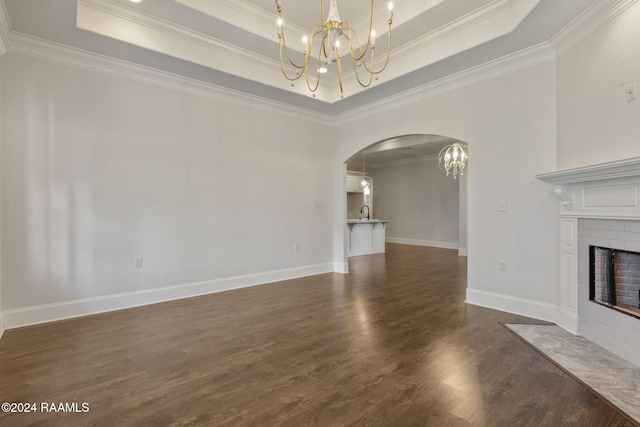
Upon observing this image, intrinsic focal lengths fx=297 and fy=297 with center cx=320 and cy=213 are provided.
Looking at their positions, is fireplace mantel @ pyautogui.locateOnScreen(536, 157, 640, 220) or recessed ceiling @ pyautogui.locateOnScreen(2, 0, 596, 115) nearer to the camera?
fireplace mantel @ pyautogui.locateOnScreen(536, 157, 640, 220)

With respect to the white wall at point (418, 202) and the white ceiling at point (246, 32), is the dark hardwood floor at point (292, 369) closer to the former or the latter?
the white ceiling at point (246, 32)

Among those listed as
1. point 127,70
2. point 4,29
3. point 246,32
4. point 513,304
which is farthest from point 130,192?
point 513,304

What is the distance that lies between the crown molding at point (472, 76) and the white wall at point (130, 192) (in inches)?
70.5

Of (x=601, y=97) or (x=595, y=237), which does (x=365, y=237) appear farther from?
(x=601, y=97)

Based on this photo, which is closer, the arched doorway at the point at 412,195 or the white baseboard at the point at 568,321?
the white baseboard at the point at 568,321

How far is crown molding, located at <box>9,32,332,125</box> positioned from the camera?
3.27 m

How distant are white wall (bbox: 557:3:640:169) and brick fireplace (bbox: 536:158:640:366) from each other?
24cm

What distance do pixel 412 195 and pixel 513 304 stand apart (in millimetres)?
7588

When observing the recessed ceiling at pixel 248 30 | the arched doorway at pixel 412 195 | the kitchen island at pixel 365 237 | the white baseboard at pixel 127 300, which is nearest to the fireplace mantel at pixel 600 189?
the recessed ceiling at pixel 248 30

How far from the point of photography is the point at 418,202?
1072cm

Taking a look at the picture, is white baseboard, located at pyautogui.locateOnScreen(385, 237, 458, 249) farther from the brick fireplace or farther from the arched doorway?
the brick fireplace

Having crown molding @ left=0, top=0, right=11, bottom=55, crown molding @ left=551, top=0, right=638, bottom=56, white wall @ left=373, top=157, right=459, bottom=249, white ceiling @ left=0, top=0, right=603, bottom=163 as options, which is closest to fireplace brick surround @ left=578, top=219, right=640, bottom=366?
crown molding @ left=551, top=0, right=638, bottom=56

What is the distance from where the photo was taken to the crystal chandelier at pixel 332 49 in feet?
8.14

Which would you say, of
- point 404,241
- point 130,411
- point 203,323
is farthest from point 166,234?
point 404,241
